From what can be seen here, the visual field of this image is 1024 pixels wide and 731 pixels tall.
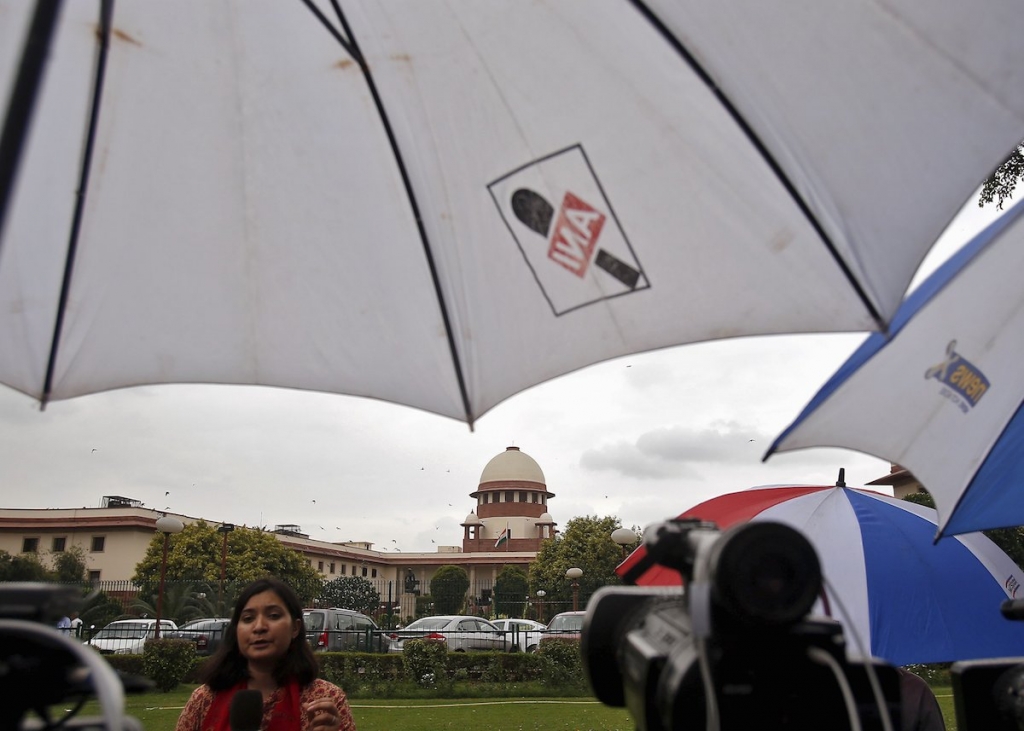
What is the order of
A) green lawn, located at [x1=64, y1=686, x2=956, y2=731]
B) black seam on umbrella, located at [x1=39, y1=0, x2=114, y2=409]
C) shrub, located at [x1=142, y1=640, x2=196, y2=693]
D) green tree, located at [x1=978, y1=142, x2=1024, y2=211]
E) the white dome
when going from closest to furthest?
1. black seam on umbrella, located at [x1=39, y1=0, x2=114, y2=409]
2. green tree, located at [x1=978, y1=142, x2=1024, y2=211]
3. green lawn, located at [x1=64, y1=686, x2=956, y2=731]
4. shrub, located at [x1=142, y1=640, x2=196, y2=693]
5. the white dome

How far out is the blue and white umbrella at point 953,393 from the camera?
11.9 feet

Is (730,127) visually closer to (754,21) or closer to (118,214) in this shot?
(754,21)

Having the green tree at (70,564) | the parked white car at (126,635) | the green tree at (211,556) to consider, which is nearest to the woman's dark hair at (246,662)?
the parked white car at (126,635)

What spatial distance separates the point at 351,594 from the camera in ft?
174

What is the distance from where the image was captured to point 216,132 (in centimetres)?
301

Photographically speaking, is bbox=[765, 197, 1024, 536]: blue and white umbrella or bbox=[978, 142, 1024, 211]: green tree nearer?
bbox=[765, 197, 1024, 536]: blue and white umbrella

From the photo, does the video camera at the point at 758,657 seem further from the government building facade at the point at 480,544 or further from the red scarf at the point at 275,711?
the government building facade at the point at 480,544

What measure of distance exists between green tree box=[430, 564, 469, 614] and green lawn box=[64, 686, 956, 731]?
4282 centimetres

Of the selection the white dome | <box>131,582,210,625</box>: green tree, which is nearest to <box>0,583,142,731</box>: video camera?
<box>131,582,210,625</box>: green tree

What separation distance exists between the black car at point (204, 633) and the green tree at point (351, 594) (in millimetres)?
32069

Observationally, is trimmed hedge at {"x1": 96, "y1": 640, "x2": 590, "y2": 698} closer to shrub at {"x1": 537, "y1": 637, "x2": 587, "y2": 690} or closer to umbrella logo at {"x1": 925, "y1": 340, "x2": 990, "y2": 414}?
shrub at {"x1": 537, "y1": 637, "x2": 587, "y2": 690}

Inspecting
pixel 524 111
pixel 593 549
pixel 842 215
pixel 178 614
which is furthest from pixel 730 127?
pixel 593 549

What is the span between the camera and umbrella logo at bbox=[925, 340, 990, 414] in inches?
143

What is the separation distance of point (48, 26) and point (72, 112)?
1.36m
